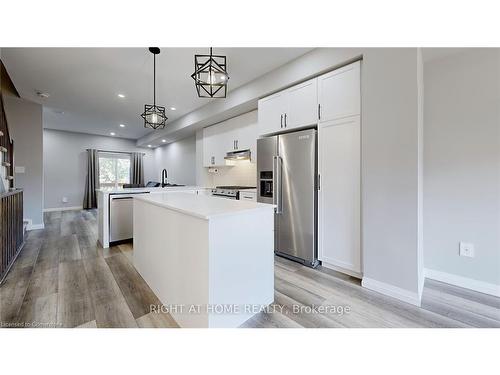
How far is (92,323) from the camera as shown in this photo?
60.1 inches

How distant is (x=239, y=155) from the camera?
401cm

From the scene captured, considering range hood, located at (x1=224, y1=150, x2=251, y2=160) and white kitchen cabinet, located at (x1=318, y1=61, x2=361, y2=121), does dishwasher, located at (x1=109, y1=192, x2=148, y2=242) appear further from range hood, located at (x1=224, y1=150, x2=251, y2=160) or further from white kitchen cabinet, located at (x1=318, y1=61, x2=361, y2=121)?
white kitchen cabinet, located at (x1=318, y1=61, x2=361, y2=121)

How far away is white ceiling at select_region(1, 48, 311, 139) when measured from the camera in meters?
2.65

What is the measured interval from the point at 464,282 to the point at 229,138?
396 centimetres

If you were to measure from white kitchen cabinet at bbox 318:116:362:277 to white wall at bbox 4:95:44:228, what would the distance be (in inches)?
222

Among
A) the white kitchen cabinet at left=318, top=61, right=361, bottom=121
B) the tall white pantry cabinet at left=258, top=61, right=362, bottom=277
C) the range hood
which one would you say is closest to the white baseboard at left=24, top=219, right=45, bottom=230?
the range hood

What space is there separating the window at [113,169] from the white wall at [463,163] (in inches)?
358

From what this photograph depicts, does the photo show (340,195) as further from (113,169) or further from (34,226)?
(113,169)

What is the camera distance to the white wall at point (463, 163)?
1.97 m

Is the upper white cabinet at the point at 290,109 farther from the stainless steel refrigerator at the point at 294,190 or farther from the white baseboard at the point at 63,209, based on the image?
the white baseboard at the point at 63,209

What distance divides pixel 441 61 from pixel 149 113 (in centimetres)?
344

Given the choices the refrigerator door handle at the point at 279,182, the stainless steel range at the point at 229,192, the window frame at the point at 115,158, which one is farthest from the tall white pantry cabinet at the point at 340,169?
the window frame at the point at 115,158
